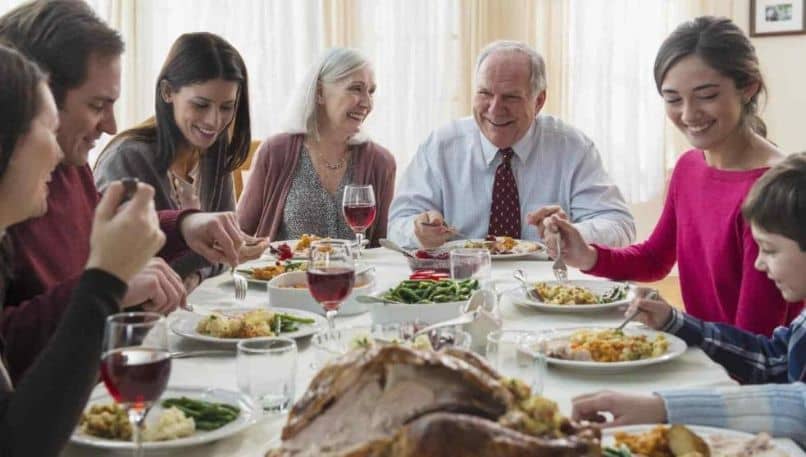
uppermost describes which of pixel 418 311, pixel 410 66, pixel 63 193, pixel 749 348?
pixel 410 66

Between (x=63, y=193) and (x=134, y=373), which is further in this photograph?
(x=63, y=193)

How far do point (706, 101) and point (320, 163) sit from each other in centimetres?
178

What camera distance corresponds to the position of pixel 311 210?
12.2ft

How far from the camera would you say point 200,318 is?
188 cm

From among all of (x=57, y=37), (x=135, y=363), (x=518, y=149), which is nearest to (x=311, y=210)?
(x=518, y=149)

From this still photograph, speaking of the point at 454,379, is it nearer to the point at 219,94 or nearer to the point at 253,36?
the point at 219,94

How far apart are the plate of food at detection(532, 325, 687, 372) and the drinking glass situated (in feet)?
0.76

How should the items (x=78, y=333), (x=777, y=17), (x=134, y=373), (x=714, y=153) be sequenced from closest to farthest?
(x=134, y=373) < (x=78, y=333) < (x=714, y=153) < (x=777, y=17)

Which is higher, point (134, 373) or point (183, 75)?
point (183, 75)

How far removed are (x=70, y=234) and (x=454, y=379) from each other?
54.8 inches

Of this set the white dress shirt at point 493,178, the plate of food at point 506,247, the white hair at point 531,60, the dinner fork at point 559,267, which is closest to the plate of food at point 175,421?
the dinner fork at point 559,267

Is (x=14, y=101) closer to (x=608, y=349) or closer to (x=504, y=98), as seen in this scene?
(x=608, y=349)

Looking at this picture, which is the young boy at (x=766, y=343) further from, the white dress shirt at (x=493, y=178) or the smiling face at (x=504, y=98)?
the smiling face at (x=504, y=98)

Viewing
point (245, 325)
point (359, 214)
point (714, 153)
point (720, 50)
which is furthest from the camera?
point (359, 214)
